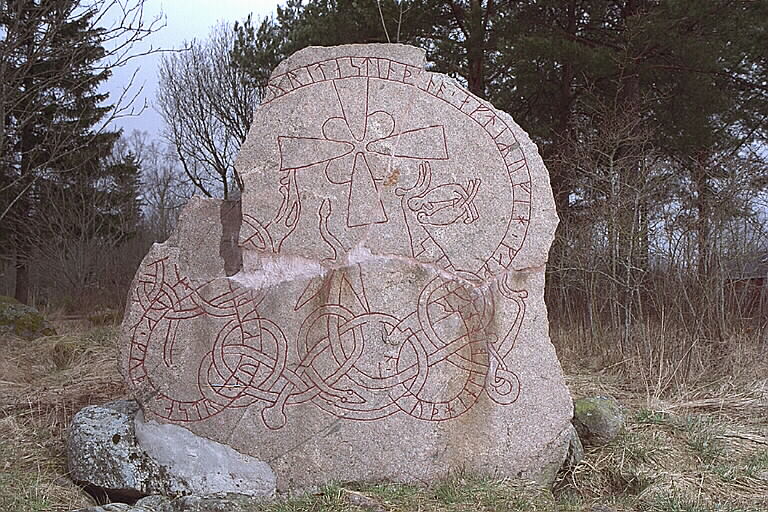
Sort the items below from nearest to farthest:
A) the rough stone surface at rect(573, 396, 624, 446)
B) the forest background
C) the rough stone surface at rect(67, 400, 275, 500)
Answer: the rough stone surface at rect(67, 400, 275, 500), the rough stone surface at rect(573, 396, 624, 446), the forest background

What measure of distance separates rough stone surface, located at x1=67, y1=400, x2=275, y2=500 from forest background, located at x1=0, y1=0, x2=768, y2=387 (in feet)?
4.20

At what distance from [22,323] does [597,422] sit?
267 inches

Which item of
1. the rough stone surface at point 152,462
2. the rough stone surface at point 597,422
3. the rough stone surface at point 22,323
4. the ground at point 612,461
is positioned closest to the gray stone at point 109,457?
the rough stone surface at point 152,462

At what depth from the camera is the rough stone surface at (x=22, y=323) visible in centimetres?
827

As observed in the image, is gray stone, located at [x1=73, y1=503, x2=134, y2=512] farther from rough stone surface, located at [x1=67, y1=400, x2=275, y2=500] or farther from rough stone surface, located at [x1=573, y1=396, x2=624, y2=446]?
rough stone surface, located at [x1=573, y1=396, x2=624, y2=446]

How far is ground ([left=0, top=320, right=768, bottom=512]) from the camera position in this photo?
3.19 m

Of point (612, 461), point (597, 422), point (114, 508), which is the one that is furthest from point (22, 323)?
point (612, 461)

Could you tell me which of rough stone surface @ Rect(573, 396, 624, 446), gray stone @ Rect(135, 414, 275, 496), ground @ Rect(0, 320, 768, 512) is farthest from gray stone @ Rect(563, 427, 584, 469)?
gray stone @ Rect(135, 414, 275, 496)

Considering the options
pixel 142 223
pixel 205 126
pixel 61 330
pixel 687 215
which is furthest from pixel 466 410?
pixel 142 223

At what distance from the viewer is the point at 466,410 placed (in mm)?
3480

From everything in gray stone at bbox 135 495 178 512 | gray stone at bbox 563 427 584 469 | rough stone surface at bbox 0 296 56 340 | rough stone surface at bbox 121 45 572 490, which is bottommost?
gray stone at bbox 135 495 178 512

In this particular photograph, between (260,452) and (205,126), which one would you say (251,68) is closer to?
(205,126)

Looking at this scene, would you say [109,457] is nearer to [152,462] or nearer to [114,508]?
[152,462]

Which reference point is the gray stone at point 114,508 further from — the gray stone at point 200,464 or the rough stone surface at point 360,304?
the rough stone surface at point 360,304
